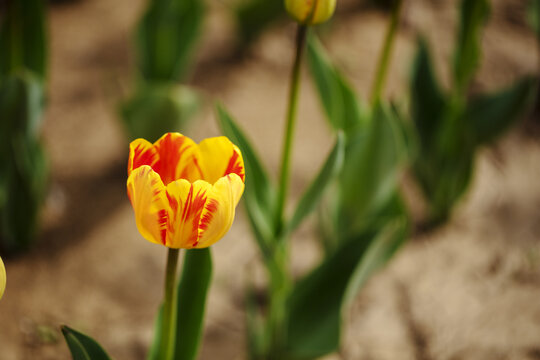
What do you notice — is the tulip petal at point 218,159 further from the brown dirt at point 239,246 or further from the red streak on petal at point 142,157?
the brown dirt at point 239,246

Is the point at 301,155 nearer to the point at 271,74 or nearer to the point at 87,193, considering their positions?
the point at 271,74

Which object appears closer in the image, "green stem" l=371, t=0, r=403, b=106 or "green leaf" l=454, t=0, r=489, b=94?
"green stem" l=371, t=0, r=403, b=106

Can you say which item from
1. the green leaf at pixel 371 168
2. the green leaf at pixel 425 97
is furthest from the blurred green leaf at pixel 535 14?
the green leaf at pixel 371 168

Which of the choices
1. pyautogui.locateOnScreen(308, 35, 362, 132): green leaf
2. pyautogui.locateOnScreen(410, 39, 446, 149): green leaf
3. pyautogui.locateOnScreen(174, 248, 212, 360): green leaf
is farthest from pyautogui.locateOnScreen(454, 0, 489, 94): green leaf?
pyautogui.locateOnScreen(174, 248, 212, 360): green leaf

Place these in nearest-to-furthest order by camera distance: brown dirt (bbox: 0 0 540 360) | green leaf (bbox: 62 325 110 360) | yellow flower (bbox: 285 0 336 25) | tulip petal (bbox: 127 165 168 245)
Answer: tulip petal (bbox: 127 165 168 245) → green leaf (bbox: 62 325 110 360) → yellow flower (bbox: 285 0 336 25) → brown dirt (bbox: 0 0 540 360)

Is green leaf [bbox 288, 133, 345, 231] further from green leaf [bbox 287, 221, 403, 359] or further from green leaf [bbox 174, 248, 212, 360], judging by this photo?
green leaf [bbox 174, 248, 212, 360]

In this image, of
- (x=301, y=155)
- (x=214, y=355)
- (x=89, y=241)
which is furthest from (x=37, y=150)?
(x=301, y=155)

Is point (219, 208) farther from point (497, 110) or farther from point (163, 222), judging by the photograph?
point (497, 110)
